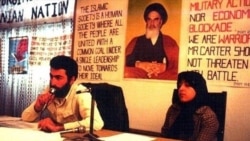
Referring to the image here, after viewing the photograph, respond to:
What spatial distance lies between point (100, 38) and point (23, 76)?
61.6 inches

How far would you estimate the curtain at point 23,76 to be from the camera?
4750mm

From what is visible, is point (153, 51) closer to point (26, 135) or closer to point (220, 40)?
point (220, 40)

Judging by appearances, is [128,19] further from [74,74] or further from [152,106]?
[74,74]

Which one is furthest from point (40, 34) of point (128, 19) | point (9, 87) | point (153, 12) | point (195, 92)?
point (195, 92)

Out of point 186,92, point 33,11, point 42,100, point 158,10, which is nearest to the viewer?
point 42,100

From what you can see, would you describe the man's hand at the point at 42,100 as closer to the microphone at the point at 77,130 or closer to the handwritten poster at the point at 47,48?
the microphone at the point at 77,130

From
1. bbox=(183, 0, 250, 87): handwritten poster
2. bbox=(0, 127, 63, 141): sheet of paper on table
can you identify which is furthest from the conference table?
bbox=(183, 0, 250, 87): handwritten poster

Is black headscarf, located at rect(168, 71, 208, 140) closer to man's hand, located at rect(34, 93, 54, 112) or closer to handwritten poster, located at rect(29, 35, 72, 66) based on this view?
man's hand, located at rect(34, 93, 54, 112)

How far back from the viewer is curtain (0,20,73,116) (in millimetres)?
4750

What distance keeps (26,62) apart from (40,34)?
498mm

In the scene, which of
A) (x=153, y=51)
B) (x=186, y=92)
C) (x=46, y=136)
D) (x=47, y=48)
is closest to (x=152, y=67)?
(x=153, y=51)

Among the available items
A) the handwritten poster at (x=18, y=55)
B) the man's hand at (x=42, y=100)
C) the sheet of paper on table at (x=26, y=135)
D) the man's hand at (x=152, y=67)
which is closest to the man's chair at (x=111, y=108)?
the man's hand at (x=152, y=67)

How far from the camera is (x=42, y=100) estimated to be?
2.34m

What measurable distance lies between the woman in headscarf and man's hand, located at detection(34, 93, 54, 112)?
1.05m
